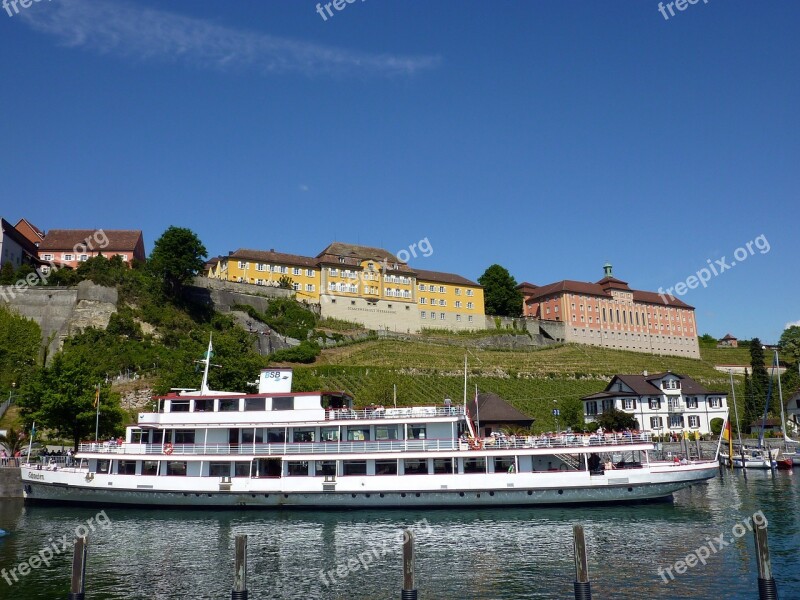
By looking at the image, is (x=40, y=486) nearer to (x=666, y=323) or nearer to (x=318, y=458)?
(x=318, y=458)

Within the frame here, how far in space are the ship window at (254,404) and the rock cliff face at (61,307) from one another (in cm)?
4230

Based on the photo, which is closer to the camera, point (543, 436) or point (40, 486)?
point (543, 436)

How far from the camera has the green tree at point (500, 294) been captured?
12612 cm

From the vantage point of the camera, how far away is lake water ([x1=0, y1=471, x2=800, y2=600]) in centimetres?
2144

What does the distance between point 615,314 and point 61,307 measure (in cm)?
10188

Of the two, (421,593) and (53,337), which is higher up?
(53,337)

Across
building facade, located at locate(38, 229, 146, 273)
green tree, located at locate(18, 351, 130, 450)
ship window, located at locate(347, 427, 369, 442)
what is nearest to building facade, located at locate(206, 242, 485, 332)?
building facade, located at locate(38, 229, 146, 273)

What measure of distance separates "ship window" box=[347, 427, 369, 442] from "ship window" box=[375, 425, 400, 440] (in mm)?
701

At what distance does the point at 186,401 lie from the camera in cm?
4144

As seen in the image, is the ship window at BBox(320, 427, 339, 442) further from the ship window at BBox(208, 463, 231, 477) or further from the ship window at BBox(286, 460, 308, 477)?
the ship window at BBox(208, 463, 231, 477)

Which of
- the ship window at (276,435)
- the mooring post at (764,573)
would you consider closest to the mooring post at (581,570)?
the mooring post at (764,573)

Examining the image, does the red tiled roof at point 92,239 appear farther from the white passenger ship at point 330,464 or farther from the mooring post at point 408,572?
the mooring post at point 408,572

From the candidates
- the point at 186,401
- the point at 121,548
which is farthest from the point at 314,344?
the point at 121,548

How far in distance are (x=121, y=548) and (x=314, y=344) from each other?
59.7m
